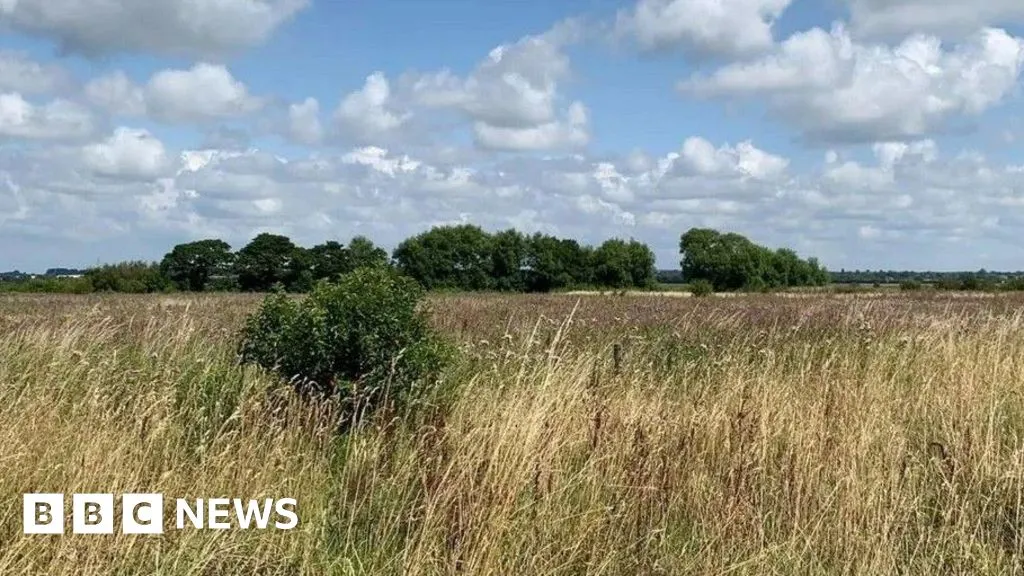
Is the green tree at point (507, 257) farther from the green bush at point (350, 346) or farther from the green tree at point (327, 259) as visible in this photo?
the green bush at point (350, 346)

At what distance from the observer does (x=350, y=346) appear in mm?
6402

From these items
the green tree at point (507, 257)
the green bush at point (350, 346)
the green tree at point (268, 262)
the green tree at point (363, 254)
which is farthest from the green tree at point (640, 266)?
the green bush at point (350, 346)

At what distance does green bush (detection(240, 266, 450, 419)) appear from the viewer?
20.8 ft

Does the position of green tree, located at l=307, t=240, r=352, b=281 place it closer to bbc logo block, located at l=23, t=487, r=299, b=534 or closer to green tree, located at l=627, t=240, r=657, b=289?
green tree, located at l=627, t=240, r=657, b=289

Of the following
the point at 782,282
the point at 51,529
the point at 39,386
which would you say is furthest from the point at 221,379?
the point at 782,282

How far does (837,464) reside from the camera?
16.3ft

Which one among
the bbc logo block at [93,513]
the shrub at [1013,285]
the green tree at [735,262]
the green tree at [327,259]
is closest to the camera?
the bbc logo block at [93,513]

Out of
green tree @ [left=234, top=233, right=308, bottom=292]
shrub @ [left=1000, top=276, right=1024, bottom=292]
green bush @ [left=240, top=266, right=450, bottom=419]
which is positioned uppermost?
green tree @ [left=234, top=233, right=308, bottom=292]

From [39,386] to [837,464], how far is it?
5.48m

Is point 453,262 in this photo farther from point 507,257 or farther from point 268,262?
point 268,262

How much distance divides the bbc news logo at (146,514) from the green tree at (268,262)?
57897 millimetres

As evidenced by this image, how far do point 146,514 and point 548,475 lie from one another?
2.03 m

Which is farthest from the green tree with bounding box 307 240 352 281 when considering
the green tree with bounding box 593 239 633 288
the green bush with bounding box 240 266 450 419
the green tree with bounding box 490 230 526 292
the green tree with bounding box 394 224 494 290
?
the green bush with bounding box 240 266 450 419

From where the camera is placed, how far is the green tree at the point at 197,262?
2479 inches
